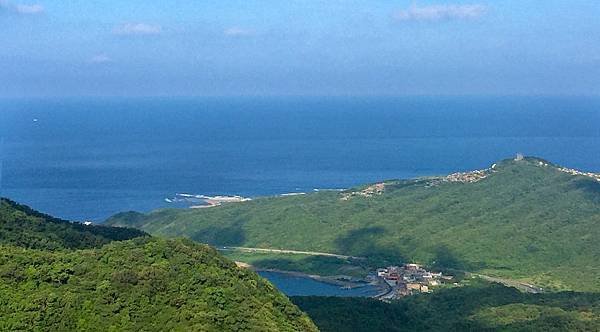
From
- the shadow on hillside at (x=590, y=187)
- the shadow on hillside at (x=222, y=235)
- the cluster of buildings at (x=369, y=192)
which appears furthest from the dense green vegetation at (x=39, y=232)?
the shadow on hillside at (x=590, y=187)

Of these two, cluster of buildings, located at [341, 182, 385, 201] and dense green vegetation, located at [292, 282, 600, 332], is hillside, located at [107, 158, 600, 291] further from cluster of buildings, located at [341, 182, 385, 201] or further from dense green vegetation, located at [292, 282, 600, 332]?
dense green vegetation, located at [292, 282, 600, 332]

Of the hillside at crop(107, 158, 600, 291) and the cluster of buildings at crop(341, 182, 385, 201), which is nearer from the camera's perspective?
the hillside at crop(107, 158, 600, 291)

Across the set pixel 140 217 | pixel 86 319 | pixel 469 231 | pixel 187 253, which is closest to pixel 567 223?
pixel 469 231

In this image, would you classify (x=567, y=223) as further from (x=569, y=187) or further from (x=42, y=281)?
(x=42, y=281)

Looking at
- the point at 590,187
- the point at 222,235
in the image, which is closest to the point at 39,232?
the point at 222,235

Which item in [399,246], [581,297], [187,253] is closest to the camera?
[187,253]

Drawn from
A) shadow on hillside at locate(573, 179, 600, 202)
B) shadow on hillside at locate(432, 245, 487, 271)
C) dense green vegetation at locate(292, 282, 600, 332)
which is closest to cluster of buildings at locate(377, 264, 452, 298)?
shadow on hillside at locate(432, 245, 487, 271)

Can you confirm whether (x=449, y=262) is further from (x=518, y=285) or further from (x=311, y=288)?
(x=311, y=288)
